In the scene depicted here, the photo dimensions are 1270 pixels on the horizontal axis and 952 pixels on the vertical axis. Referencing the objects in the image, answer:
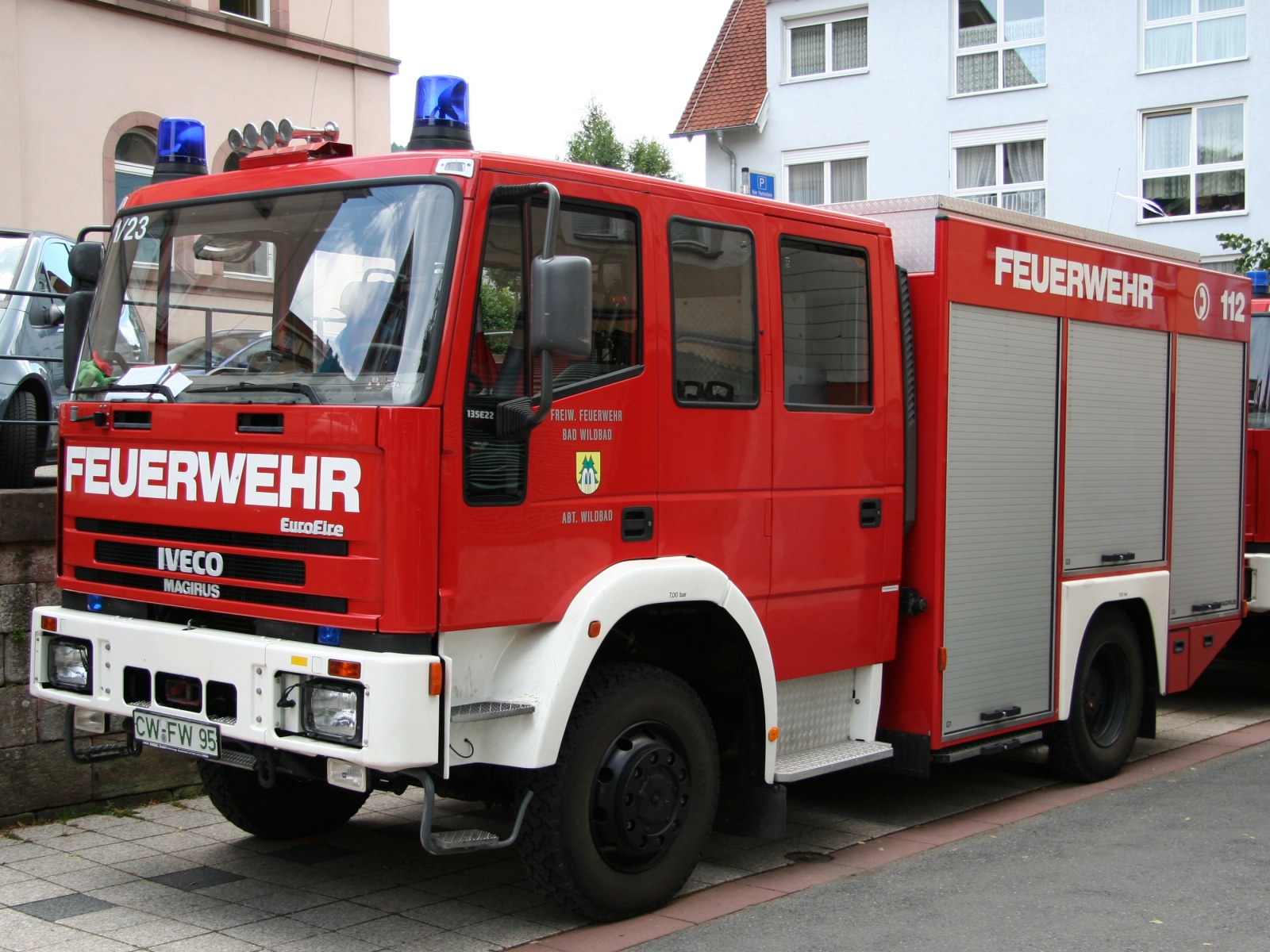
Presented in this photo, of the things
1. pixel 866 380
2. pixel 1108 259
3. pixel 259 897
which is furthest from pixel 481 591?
pixel 1108 259

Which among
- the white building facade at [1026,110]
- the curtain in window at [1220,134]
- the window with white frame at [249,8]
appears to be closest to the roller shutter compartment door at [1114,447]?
the window with white frame at [249,8]

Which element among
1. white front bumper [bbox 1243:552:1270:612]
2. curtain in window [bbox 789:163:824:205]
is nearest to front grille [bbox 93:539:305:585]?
white front bumper [bbox 1243:552:1270:612]

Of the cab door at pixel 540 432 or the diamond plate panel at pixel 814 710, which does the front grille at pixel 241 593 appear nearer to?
the cab door at pixel 540 432

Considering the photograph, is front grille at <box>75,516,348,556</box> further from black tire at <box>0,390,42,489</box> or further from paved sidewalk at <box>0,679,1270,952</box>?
black tire at <box>0,390,42,489</box>

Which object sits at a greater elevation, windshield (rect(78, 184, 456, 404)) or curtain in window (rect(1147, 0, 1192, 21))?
curtain in window (rect(1147, 0, 1192, 21))

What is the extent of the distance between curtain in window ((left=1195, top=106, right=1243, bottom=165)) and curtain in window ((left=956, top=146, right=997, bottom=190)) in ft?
12.0

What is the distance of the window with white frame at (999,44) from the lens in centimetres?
2486

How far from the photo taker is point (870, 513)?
621cm

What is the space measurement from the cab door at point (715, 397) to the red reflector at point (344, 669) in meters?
1.35

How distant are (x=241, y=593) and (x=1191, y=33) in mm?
22582

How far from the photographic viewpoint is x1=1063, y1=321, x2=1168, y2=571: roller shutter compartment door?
720cm

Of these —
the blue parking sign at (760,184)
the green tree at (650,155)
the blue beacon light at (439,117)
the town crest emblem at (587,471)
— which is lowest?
the town crest emblem at (587,471)

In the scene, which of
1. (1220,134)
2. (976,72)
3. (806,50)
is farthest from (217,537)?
(806,50)

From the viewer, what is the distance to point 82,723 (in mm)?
5461
